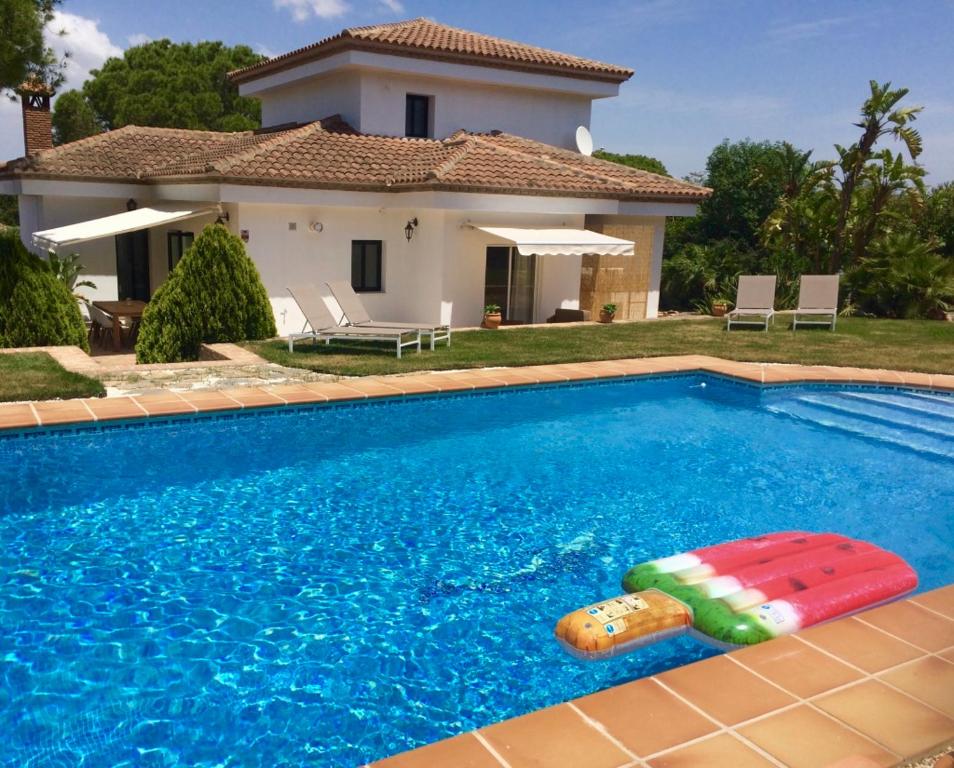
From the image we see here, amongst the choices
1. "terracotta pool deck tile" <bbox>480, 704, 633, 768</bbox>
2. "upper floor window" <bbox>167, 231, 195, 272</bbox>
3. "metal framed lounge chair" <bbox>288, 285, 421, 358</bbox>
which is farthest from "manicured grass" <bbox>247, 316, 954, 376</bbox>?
"terracotta pool deck tile" <bbox>480, 704, 633, 768</bbox>

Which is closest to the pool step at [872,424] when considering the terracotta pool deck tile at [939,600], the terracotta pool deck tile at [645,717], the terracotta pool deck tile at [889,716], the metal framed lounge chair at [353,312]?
the terracotta pool deck tile at [939,600]

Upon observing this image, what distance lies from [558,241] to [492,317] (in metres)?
3.08

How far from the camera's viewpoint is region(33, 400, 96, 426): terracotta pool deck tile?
12852mm

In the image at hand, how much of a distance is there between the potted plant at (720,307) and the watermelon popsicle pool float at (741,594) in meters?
23.6

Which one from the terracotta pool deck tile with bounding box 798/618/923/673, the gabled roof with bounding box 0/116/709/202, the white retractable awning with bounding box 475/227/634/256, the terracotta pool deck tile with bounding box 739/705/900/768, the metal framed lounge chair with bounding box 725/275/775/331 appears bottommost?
the terracotta pool deck tile with bounding box 739/705/900/768

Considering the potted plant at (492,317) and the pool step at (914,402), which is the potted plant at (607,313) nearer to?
the potted plant at (492,317)

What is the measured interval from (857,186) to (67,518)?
34067 millimetres

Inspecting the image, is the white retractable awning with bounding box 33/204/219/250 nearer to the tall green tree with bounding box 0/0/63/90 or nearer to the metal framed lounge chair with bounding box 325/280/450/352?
the tall green tree with bounding box 0/0/63/90

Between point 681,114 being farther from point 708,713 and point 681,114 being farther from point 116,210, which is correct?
point 708,713

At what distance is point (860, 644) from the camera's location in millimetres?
6645

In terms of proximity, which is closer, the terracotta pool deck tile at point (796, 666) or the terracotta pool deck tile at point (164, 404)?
the terracotta pool deck tile at point (796, 666)

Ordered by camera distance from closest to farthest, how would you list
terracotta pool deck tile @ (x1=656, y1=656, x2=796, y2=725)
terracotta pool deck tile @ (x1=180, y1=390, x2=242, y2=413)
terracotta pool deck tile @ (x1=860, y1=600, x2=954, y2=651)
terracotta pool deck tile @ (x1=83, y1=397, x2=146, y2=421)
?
terracotta pool deck tile @ (x1=656, y1=656, x2=796, y2=725), terracotta pool deck tile @ (x1=860, y1=600, x2=954, y2=651), terracotta pool deck tile @ (x1=83, y1=397, x2=146, y2=421), terracotta pool deck tile @ (x1=180, y1=390, x2=242, y2=413)

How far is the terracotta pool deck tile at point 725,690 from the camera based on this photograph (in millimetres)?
5660

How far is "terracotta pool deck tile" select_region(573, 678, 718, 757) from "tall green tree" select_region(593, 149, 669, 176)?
6030 cm
